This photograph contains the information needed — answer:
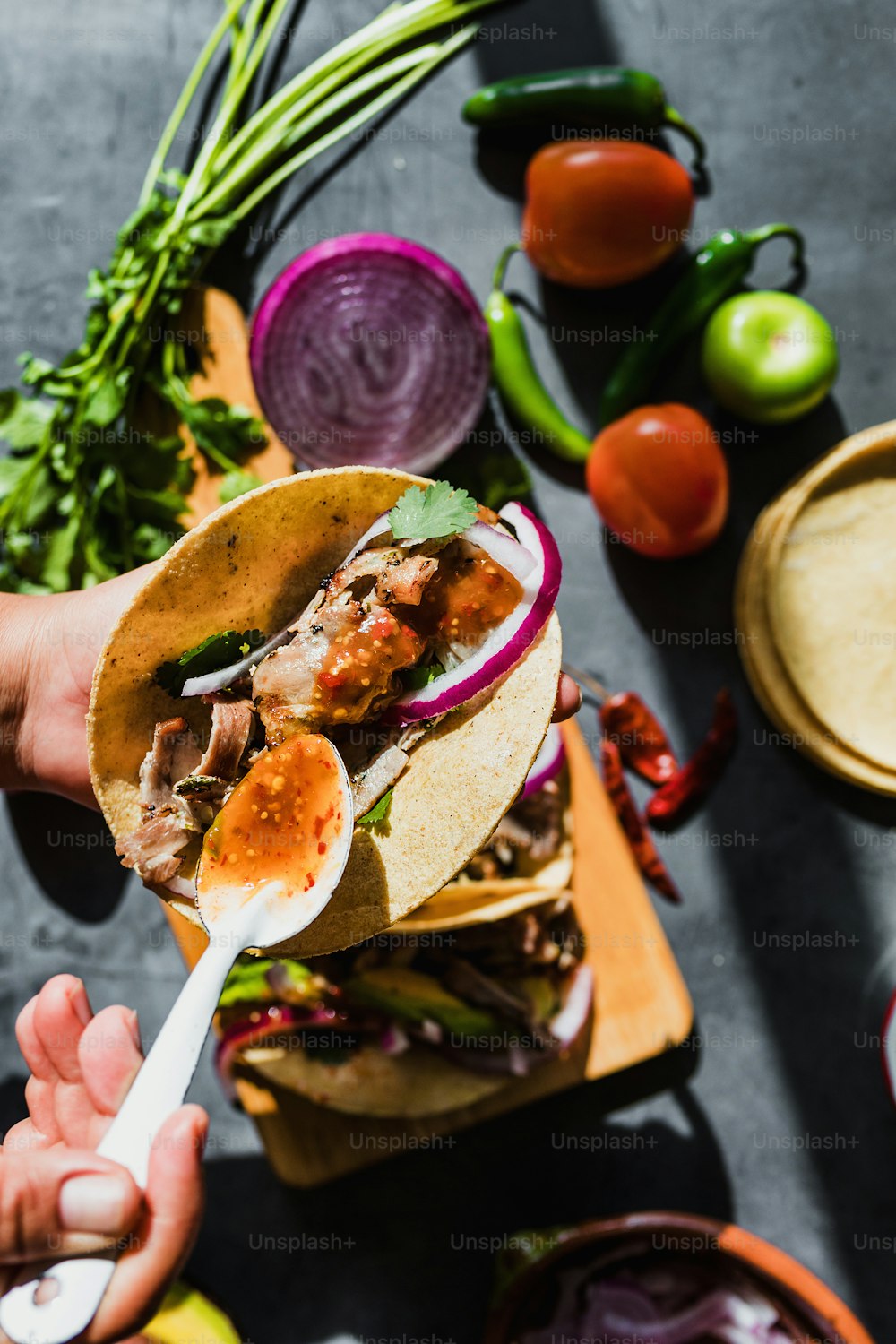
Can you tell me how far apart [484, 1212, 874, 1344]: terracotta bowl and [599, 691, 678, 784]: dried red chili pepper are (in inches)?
44.2

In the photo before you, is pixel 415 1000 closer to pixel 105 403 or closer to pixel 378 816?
pixel 378 816

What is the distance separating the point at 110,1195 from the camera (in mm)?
1290

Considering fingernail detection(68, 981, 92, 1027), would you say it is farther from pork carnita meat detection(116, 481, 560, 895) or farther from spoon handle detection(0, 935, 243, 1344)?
spoon handle detection(0, 935, 243, 1344)

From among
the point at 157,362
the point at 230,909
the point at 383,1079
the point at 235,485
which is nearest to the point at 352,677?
the point at 230,909

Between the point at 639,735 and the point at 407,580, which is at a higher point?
the point at 407,580

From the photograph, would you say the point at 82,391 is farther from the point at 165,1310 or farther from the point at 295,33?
the point at 165,1310

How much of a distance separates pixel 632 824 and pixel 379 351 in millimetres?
1466

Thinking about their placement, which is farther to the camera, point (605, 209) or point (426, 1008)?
point (605, 209)

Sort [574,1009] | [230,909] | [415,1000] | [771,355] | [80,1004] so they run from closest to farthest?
Answer: [230,909]
[80,1004]
[415,1000]
[574,1009]
[771,355]

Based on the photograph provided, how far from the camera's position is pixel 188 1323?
237 cm

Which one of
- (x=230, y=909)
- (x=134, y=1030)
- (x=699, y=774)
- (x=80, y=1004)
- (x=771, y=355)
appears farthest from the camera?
(x=699, y=774)

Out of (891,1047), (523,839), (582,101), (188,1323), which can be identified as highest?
(582,101)

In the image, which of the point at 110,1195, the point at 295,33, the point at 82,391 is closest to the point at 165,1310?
the point at 110,1195

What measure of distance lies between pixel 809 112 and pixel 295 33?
4.97 ft
